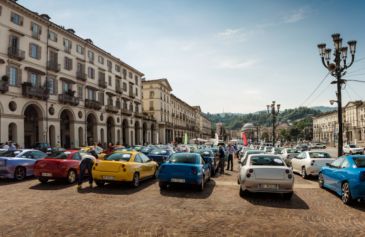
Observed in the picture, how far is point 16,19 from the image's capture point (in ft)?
99.6

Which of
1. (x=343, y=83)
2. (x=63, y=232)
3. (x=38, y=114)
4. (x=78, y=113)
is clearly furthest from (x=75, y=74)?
(x=63, y=232)

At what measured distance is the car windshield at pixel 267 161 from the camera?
963cm

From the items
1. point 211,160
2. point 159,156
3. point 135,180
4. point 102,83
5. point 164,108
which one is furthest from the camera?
point 164,108

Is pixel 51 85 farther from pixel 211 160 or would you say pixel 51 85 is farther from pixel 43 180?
pixel 211 160

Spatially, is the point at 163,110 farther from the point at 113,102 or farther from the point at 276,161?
the point at 276,161

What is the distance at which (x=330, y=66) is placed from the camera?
16.8 metres

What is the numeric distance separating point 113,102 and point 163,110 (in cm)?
2905

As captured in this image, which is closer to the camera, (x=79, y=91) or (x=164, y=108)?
(x=79, y=91)

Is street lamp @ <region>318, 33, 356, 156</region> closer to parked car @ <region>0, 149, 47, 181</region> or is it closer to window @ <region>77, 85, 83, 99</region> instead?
parked car @ <region>0, 149, 47, 181</region>

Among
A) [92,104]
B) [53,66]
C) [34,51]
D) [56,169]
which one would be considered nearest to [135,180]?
[56,169]

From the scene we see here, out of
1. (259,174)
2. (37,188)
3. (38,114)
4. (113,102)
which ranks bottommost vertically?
(37,188)

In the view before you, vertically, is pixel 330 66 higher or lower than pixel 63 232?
higher

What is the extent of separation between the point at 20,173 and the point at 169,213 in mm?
8805

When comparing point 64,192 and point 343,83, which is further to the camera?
point 343,83
